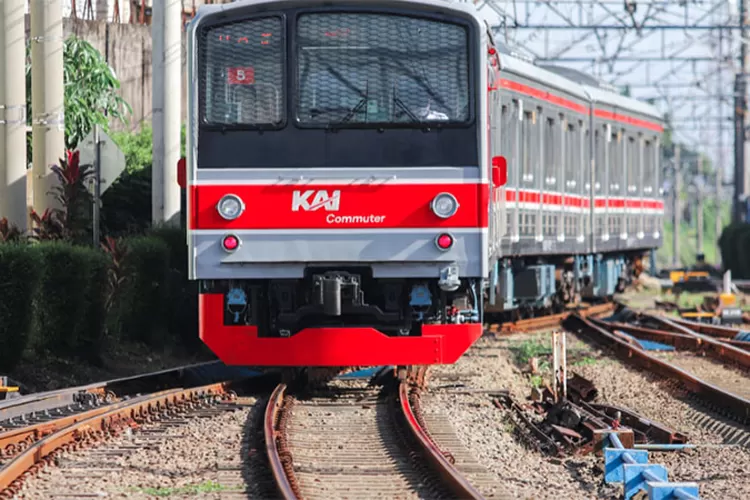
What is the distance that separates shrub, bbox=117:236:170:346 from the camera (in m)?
14.8

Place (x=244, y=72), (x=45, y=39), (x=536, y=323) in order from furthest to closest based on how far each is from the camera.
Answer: (x=536, y=323) < (x=45, y=39) < (x=244, y=72)

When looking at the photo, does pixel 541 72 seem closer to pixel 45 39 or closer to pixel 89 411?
pixel 45 39

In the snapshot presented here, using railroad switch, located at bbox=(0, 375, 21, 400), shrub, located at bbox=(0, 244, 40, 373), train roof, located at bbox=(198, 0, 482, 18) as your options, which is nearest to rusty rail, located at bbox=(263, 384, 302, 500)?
railroad switch, located at bbox=(0, 375, 21, 400)

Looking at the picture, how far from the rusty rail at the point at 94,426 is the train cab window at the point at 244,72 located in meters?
2.12

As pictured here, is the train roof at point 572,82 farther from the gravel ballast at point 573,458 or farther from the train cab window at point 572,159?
the gravel ballast at point 573,458

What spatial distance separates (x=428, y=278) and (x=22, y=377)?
3678mm

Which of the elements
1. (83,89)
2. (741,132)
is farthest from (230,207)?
(741,132)

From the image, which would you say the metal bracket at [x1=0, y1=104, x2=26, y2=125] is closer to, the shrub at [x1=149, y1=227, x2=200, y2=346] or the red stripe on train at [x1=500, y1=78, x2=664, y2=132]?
the shrub at [x1=149, y1=227, x2=200, y2=346]

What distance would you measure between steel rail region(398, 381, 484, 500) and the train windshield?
2.18 metres

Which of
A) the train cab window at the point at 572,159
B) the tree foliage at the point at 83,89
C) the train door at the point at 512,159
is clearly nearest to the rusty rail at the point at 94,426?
the train door at the point at 512,159

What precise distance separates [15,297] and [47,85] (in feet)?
12.1

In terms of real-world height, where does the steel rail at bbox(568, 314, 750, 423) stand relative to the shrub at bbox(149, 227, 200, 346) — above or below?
below

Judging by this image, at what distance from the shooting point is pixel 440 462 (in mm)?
7934

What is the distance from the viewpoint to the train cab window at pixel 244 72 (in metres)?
10.9
